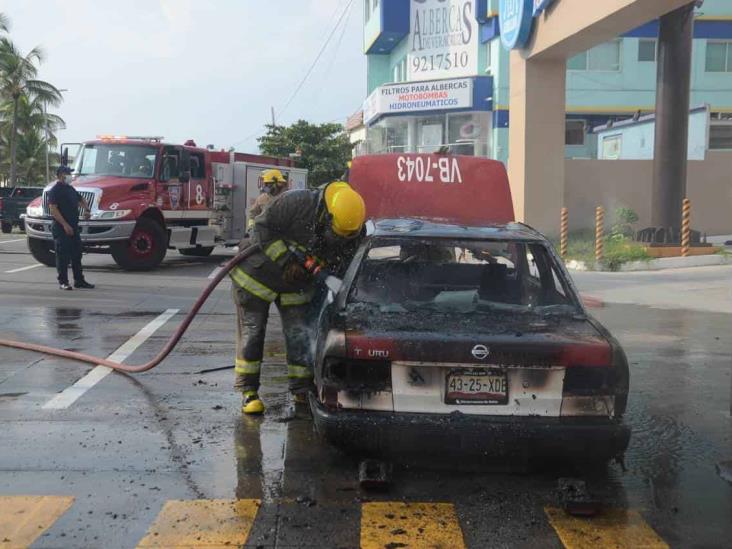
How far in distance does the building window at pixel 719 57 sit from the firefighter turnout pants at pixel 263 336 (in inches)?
1208

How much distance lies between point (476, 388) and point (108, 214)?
12.0 m

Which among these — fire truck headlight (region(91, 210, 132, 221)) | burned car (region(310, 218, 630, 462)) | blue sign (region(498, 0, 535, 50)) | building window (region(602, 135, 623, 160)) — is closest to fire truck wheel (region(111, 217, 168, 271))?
fire truck headlight (region(91, 210, 132, 221))

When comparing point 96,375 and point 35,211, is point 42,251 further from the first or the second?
point 96,375

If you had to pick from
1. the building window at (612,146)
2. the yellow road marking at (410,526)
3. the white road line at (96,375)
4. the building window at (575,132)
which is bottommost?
the yellow road marking at (410,526)

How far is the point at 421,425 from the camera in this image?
3.87 metres

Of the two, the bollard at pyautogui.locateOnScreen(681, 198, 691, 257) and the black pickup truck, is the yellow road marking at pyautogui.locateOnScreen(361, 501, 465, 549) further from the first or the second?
the black pickup truck

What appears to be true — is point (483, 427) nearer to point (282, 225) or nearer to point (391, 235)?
point (391, 235)

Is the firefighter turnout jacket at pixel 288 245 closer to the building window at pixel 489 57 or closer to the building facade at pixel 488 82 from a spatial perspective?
the building facade at pixel 488 82

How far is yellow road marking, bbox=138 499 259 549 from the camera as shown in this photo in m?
3.50

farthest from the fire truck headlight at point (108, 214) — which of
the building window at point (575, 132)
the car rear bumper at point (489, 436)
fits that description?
the building window at point (575, 132)

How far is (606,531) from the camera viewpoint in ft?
12.2

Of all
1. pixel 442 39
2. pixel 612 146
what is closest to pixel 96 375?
pixel 612 146

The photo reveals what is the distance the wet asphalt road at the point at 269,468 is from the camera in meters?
3.68

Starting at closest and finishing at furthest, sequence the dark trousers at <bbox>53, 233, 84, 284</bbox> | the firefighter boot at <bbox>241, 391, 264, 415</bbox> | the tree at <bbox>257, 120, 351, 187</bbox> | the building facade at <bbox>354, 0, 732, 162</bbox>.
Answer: the firefighter boot at <bbox>241, 391, 264, 415</bbox>
the dark trousers at <bbox>53, 233, 84, 284</bbox>
the building facade at <bbox>354, 0, 732, 162</bbox>
the tree at <bbox>257, 120, 351, 187</bbox>
